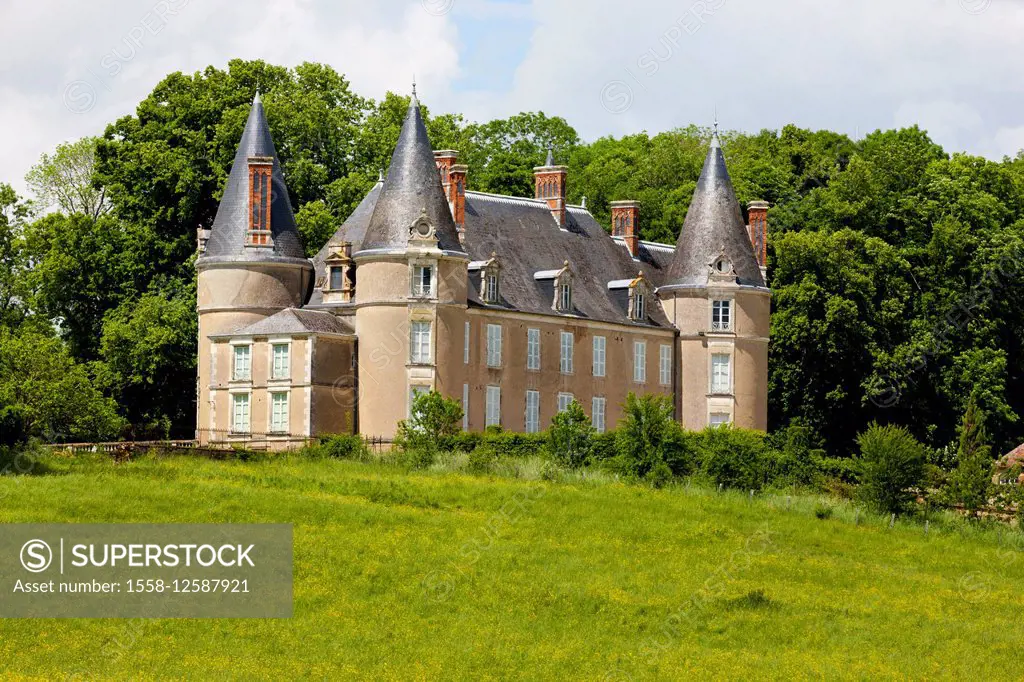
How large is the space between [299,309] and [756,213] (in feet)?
60.8

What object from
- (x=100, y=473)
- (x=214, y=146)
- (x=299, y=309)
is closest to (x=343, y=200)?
(x=214, y=146)

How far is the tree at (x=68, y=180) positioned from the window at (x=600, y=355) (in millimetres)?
23542

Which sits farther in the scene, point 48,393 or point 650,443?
point 48,393

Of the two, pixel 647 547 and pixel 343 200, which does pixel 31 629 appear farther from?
pixel 343 200

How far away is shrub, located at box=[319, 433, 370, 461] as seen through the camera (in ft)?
183

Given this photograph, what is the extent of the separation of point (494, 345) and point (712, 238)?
9.86 m

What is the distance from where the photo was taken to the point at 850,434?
73188 mm

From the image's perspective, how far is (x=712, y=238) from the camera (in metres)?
67.2

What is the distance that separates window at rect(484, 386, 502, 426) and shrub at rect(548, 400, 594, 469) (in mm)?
5562

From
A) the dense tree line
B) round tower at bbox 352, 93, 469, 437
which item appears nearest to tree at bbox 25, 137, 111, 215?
the dense tree line

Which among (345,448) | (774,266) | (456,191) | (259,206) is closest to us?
(345,448)

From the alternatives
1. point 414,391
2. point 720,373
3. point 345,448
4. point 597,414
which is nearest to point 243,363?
point 414,391

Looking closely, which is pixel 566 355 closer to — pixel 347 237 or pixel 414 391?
pixel 414 391

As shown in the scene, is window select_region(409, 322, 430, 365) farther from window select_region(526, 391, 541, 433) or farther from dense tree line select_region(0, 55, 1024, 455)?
dense tree line select_region(0, 55, 1024, 455)
